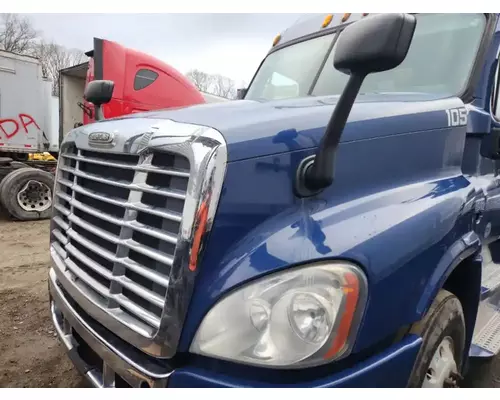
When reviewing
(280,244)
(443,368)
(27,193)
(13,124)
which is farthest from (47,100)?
(443,368)

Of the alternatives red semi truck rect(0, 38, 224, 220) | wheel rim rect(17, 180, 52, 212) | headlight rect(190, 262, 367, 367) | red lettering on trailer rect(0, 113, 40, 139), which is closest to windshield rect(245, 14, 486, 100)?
headlight rect(190, 262, 367, 367)

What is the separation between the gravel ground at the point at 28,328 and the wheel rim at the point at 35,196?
2136 mm

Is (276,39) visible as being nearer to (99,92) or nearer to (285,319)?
(99,92)

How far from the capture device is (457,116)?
225 centimetres

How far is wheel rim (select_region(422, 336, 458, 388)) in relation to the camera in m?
1.85

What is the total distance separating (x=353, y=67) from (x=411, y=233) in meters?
0.70

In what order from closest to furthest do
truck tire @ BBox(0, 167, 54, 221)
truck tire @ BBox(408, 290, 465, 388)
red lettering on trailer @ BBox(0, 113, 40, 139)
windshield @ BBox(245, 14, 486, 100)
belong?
truck tire @ BBox(408, 290, 465, 388), windshield @ BBox(245, 14, 486, 100), truck tire @ BBox(0, 167, 54, 221), red lettering on trailer @ BBox(0, 113, 40, 139)

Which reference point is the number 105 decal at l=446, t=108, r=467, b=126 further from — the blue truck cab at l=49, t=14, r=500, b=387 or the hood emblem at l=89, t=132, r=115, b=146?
the hood emblem at l=89, t=132, r=115, b=146

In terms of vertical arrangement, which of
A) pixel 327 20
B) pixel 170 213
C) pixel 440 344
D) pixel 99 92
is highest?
pixel 327 20

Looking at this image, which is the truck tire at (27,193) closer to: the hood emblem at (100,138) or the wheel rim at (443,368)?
the hood emblem at (100,138)

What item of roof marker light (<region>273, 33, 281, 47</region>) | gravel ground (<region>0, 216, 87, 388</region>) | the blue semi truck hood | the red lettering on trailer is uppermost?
roof marker light (<region>273, 33, 281, 47</region>)

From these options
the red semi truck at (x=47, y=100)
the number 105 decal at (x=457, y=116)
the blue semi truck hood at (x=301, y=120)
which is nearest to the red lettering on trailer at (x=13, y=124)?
the red semi truck at (x=47, y=100)

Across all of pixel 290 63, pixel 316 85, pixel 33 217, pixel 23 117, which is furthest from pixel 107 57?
pixel 316 85

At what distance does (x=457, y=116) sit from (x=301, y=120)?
3.42 feet
